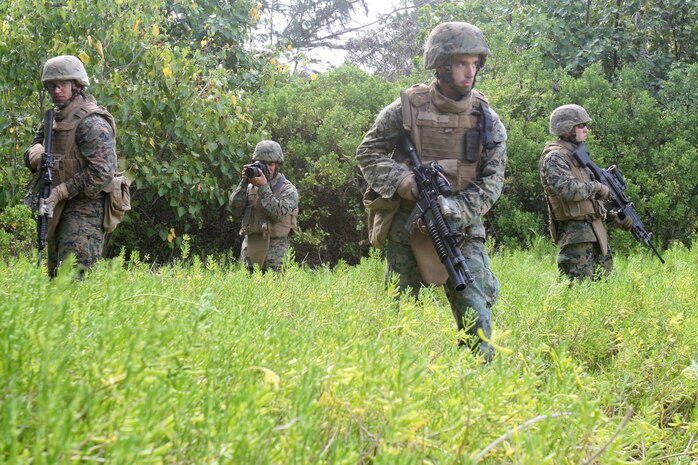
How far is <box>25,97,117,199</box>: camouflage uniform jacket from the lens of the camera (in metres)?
5.18

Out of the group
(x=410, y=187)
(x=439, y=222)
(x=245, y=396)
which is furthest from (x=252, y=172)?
(x=245, y=396)

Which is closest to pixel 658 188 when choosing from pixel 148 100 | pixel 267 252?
pixel 267 252

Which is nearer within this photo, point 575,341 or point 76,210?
point 575,341

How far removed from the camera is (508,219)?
10.8 meters

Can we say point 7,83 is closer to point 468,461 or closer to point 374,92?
point 374,92

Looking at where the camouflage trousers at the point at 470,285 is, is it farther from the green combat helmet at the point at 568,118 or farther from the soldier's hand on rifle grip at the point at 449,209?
the green combat helmet at the point at 568,118

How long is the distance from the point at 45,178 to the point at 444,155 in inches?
109

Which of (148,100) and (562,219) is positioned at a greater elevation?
(148,100)

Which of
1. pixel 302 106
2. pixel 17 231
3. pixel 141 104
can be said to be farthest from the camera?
pixel 302 106

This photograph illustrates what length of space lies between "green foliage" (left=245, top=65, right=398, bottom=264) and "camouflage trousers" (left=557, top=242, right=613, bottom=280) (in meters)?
3.85

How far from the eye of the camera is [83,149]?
17.3 feet

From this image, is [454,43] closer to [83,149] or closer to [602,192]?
[83,149]

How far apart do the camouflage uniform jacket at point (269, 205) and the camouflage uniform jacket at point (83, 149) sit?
Result: 6.84 ft

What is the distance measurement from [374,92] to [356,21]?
13.6 meters
